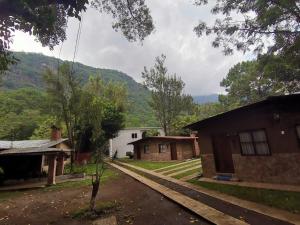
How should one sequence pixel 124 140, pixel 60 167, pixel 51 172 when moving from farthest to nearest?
pixel 124 140
pixel 60 167
pixel 51 172

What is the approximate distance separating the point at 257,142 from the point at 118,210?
8.17 m

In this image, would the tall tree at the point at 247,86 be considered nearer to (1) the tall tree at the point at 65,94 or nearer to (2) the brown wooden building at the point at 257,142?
(2) the brown wooden building at the point at 257,142

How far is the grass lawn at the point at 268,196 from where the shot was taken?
7965mm

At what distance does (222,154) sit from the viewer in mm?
14562

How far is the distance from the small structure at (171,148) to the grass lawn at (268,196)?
19.0m

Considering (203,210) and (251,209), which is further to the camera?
(203,210)

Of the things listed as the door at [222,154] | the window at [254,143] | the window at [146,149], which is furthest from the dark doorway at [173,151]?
the window at [254,143]

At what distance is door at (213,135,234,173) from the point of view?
557 inches

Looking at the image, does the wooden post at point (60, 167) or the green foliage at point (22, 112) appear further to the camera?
the green foliage at point (22, 112)

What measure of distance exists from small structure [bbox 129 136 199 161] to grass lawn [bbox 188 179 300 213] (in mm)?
19050

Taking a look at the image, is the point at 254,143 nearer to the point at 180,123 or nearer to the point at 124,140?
the point at 180,123

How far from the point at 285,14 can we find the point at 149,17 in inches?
397

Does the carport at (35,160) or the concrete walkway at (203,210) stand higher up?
the carport at (35,160)

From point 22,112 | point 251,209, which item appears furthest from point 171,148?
point 22,112
